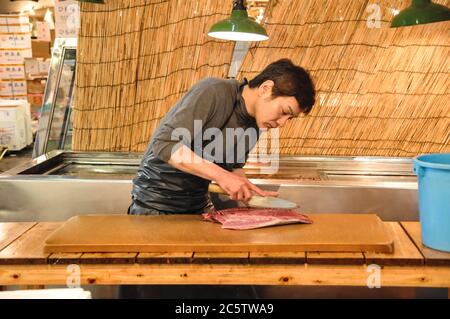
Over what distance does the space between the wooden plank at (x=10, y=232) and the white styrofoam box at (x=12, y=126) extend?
3103 millimetres

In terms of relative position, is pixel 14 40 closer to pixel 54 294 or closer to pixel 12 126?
pixel 12 126

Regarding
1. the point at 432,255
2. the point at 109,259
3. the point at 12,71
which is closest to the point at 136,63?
the point at 109,259

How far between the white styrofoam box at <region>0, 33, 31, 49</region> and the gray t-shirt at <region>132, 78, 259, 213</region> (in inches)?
252

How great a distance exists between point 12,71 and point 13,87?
0.90 feet

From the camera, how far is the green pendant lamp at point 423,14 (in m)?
2.83

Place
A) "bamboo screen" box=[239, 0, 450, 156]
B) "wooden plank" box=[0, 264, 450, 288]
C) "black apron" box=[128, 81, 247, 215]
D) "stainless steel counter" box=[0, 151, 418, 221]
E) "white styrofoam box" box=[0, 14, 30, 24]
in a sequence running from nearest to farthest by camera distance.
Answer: "wooden plank" box=[0, 264, 450, 288]
"black apron" box=[128, 81, 247, 215]
"stainless steel counter" box=[0, 151, 418, 221]
"bamboo screen" box=[239, 0, 450, 156]
"white styrofoam box" box=[0, 14, 30, 24]

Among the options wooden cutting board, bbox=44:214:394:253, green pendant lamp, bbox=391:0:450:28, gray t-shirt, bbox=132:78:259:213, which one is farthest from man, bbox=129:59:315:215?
green pendant lamp, bbox=391:0:450:28

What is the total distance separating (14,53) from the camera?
8.20 metres

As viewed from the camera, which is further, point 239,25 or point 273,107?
point 239,25

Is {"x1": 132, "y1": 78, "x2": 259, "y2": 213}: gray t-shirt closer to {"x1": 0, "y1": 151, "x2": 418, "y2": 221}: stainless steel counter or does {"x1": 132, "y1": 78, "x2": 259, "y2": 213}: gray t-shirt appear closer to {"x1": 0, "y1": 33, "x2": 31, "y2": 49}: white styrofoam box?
{"x1": 0, "y1": 151, "x2": 418, "y2": 221}: stainless steel counter

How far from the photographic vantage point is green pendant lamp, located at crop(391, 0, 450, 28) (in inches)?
111

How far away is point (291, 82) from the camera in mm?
2422

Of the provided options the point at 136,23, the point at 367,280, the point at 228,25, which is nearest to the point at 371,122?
the point at 228,25

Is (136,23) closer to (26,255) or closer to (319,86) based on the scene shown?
(319,86)
